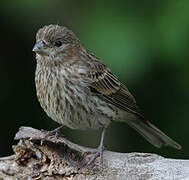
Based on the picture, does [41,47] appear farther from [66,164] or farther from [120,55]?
[66,164]

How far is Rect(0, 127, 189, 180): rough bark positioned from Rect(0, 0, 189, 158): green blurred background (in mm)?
1133

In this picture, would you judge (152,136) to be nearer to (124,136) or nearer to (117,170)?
(124,136)

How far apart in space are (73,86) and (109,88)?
0.52m

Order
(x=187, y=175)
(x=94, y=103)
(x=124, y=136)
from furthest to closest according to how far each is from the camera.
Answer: (x=124, y=136) → (x=94, y=103) → (x=187, y=175)

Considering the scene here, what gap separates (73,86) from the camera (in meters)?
4.87

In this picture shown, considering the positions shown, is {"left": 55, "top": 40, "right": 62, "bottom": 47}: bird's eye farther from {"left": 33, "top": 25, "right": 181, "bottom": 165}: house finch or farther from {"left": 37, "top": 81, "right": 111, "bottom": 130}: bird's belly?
{"left": 37, "top": 81, "right": 111, "bottom": 130}: bird's belly

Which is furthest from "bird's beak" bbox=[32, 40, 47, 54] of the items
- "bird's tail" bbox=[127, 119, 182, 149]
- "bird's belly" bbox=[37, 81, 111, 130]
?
"bird's tail" bbox=[127, 119, 182, 149]

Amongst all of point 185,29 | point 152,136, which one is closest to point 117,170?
point 152,136

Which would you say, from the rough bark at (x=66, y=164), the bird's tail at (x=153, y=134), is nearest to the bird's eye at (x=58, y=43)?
the rough bark at (x=66, y=164)

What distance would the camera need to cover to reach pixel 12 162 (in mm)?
4328

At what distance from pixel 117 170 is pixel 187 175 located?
0.58m

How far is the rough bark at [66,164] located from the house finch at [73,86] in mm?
271

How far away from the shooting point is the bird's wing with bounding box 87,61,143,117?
5.07 m

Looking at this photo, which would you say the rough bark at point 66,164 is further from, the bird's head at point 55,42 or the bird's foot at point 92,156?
the bird's head at point 55,42
